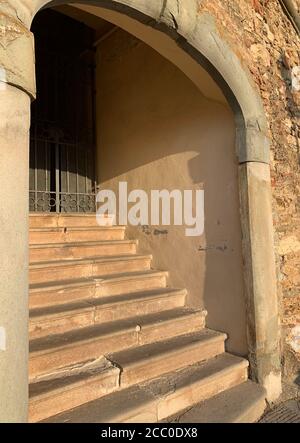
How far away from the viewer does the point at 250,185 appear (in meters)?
2.60

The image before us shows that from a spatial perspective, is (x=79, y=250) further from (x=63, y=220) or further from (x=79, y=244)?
(x=63, y=220)

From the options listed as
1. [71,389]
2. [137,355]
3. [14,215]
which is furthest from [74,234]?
[14,215]

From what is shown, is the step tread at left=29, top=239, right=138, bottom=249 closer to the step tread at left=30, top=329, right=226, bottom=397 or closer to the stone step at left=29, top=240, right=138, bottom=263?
→ the stone step at left=29, top=240, right=138, bottom=263

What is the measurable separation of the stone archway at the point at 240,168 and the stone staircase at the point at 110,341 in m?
0.43

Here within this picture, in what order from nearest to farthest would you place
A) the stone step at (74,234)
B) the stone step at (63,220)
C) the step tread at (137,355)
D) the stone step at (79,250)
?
the step tread at (137,355)
the stone step at (79,250)
the stone step at (74,234)
the stone step at (63,220)

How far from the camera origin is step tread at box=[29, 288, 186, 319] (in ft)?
7.42

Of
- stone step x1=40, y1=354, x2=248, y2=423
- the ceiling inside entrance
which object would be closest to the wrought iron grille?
the ceiling inside entrance

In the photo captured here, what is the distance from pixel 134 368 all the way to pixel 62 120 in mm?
3432

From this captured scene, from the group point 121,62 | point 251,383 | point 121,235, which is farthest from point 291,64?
point 251,383

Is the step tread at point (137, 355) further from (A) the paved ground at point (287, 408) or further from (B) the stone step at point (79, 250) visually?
(B) the stone step at point (79, 250)

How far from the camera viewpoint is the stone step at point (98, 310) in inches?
85.9

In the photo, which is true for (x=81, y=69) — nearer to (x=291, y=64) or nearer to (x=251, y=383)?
(x=291, y=64)

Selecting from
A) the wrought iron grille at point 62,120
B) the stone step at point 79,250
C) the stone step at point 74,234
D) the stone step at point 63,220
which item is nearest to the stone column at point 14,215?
the stone step at point 79,250

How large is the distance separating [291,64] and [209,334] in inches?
116
